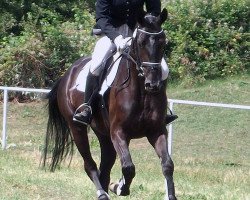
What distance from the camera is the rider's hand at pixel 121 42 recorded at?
336 inches

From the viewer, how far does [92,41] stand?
21.8 meters

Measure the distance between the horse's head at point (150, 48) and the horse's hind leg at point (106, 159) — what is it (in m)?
1.99

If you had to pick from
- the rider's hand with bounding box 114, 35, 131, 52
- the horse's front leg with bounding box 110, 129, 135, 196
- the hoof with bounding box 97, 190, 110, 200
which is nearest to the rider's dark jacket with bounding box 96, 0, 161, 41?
the rider's hand with bounding box 114, 35, 131, 52

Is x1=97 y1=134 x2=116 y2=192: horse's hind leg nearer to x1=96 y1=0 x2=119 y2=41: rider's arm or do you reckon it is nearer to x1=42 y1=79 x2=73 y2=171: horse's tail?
x1=42 y1=79 x2=73 y2=171: horse's tail

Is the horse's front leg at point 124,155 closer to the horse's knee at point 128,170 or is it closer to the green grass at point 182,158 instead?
the horse's knee at point 128,170

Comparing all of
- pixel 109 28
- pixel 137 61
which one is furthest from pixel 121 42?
pixel 137 61

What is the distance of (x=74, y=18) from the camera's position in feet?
80.0

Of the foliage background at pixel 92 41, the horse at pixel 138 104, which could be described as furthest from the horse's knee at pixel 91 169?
the foliage background at pixel 92 41

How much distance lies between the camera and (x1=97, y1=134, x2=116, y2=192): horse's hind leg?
9859 mm

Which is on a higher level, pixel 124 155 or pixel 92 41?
pixel 124 155

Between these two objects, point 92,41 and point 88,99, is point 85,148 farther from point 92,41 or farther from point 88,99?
point 92,41

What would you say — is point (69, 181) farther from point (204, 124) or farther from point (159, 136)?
point (204, 124)

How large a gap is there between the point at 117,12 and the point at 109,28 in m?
0.27

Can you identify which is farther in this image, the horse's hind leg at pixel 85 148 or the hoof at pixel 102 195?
the horse's hind leg at pixel 85 148
